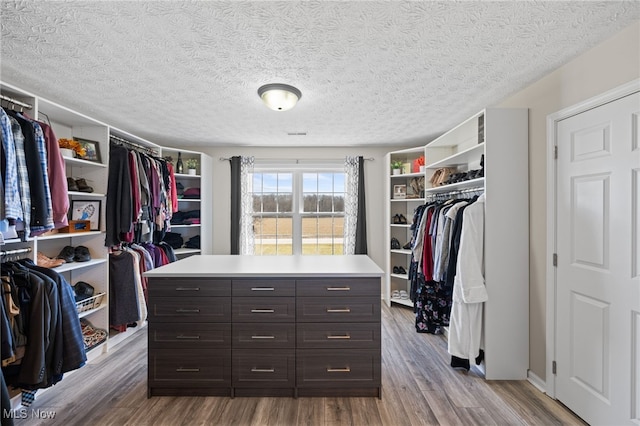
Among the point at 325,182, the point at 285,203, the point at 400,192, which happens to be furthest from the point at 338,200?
the point at 400,192

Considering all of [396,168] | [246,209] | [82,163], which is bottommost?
[246,209]

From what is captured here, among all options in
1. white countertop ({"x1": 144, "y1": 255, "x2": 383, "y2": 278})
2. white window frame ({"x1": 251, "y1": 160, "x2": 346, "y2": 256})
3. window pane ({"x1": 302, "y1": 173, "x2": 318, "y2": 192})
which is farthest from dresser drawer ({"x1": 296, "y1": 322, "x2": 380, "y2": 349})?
window pane ({"x1": 302, "y1": 173, "x2": 318, "y2": 192})

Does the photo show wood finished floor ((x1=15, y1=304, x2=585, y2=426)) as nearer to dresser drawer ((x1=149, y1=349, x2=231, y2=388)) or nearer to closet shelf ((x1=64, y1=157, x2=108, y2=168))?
dresser drawer ((x1=149, y1=349, x2=231, y2=388))

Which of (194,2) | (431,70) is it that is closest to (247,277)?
(194,2)

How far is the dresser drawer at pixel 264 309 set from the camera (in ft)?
6.64

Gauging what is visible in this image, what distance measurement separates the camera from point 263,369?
2.03 meters

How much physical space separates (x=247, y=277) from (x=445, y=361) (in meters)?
1.98

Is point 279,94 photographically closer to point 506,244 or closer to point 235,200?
point 506,244

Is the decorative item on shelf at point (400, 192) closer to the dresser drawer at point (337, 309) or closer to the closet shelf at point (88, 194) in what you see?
the dresser drawer at point (337, 309)

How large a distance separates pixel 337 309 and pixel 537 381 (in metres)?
1.70

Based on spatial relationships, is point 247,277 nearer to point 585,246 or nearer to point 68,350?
Answer: point 68,350

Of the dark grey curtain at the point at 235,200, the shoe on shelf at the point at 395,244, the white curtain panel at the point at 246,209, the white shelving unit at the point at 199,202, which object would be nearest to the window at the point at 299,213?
the white curtain panel at the point at 246,209

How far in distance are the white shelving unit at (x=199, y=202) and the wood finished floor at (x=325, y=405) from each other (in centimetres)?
193

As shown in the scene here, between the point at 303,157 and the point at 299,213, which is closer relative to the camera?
the point at 303,157
